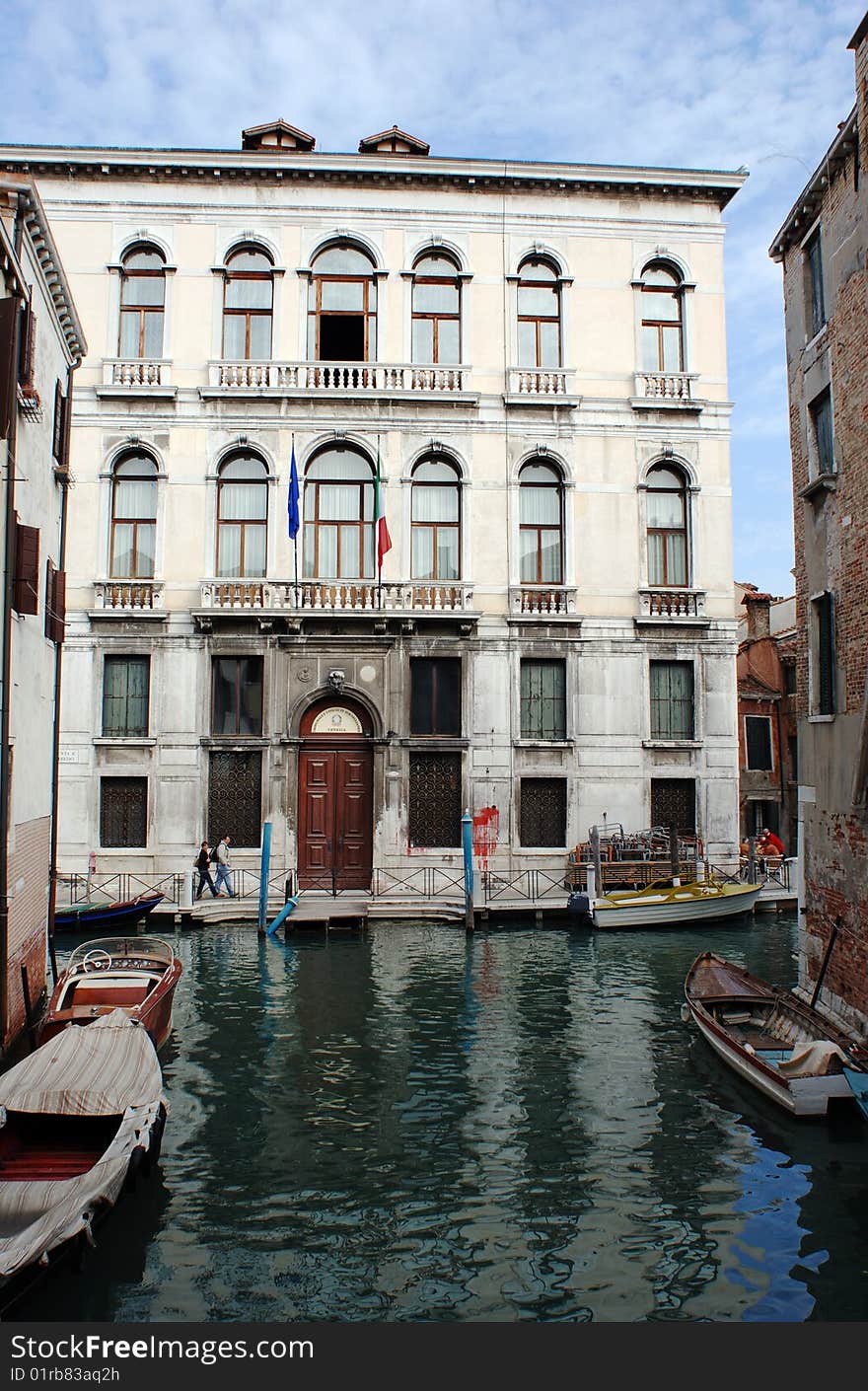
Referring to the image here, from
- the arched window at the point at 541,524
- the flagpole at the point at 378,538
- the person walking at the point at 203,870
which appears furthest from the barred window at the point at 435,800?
the arched window at the point at 541,524

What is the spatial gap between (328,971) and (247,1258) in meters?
10.3

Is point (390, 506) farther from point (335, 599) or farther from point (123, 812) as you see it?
point (123, 812)

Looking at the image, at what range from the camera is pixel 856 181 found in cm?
1248

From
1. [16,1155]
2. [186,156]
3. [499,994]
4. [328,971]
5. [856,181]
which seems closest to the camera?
[16,1155]

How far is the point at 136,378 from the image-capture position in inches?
985

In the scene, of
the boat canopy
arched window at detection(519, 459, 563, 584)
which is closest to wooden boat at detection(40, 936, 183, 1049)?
the boat canopy

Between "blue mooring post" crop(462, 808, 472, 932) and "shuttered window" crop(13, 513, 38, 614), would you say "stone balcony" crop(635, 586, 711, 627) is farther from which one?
"shuttered window" crop(13, 513, 38, 614)

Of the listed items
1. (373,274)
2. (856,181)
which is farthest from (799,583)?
(373,274)

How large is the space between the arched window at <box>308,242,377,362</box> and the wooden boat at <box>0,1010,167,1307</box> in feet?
64.2

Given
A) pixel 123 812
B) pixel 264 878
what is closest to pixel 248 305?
pixel 123 812

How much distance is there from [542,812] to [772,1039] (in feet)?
42.6

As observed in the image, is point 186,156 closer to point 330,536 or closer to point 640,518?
point 330,536

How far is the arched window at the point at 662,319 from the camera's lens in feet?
86.3

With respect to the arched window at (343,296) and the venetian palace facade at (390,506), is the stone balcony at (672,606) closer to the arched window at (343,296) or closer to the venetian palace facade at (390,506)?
the venetian palace facade at (390,506)
